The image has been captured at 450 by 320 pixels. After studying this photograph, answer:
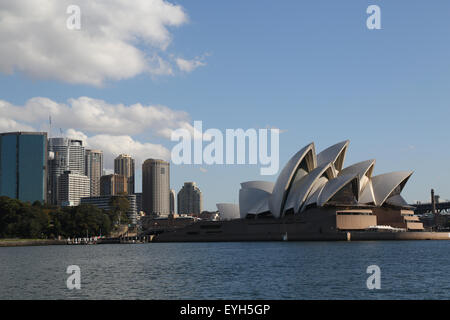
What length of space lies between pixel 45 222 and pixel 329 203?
80.4 m

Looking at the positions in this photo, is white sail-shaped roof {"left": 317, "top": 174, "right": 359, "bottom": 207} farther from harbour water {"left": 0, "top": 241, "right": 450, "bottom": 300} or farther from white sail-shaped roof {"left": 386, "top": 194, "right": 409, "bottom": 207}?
harbour water {"left": 0, "top": 241, "right": 450, "bottom": 300}

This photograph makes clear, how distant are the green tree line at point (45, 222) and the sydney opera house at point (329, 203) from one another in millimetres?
52830

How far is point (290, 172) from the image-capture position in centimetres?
10544

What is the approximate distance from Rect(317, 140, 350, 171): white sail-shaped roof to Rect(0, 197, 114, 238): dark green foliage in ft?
231

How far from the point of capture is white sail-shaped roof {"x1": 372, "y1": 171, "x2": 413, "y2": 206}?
11031 cm

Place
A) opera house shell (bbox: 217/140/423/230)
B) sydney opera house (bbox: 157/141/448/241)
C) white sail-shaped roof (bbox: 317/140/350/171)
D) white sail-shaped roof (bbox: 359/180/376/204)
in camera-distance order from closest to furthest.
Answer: white sail-shaped roof (bbox: 317/140/350/171)
opera house shell (bbox: 217/140/423/230)
sydney opera house (bbox: 157/141/448/241)
white sail-shaped roof (bbox: 359/180/376/204)

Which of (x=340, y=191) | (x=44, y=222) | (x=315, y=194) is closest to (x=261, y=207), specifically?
(x=315, y=194)

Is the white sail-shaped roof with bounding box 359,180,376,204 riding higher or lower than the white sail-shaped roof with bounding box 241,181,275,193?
lower

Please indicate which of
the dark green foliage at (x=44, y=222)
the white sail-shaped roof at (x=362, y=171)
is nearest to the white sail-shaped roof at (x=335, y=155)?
the white sail-shaped roof at (x=362, y=171)

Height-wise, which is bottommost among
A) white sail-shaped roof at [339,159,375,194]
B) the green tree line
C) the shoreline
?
the shoreline

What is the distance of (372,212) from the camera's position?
4409 inches

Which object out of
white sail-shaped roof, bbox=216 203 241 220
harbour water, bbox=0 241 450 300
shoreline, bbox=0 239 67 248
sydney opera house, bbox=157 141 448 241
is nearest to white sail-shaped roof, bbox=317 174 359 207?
sydney opera house, bbox=157 141 448 241

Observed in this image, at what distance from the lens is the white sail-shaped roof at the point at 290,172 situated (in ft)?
339

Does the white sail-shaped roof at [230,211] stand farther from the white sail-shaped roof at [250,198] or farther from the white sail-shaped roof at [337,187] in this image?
the white sail-shaped roof at [337,187]
